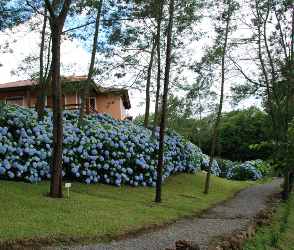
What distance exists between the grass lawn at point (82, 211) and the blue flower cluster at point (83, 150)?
2.11ft

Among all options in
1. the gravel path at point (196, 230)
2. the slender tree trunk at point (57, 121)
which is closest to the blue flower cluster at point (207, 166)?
the gravel path at point (196, 230)

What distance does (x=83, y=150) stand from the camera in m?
19.7

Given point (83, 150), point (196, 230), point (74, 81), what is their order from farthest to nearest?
point (74, 81) → point (83, 150) → point (196, 230)

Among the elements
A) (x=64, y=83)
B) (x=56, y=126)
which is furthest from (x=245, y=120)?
(x=56, y=126)

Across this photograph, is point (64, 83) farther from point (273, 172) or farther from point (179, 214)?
point (273, 172)

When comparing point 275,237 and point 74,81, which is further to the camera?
point 74,81

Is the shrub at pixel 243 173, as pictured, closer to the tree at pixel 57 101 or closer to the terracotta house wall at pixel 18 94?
the terracotta house wall at pixel 18 94

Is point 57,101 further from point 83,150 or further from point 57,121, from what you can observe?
point 83,150

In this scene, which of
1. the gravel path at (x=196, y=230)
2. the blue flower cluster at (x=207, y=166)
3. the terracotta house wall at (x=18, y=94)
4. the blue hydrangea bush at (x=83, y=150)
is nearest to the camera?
the gravel path at (x=196, y=230)

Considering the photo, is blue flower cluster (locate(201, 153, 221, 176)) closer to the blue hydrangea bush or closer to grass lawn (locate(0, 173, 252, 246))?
the blue hydrangea bush

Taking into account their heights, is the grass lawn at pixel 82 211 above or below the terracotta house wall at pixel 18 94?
below

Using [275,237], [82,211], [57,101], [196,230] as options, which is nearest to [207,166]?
[57,101]

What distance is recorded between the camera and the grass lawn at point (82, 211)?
995cm

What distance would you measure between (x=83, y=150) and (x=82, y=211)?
7324mm
